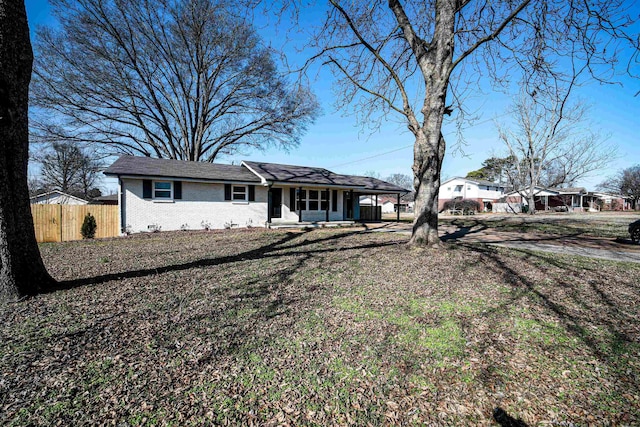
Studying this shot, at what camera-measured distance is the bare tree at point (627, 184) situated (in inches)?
1668

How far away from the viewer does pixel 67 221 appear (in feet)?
41.0

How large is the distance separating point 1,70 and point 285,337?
554 centimetres

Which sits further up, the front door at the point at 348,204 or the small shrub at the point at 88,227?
the front door at the point at 348,204

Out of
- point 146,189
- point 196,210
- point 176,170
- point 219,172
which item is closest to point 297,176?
point 219,172

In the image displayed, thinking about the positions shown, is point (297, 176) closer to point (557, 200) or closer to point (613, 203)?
point (557, 200)

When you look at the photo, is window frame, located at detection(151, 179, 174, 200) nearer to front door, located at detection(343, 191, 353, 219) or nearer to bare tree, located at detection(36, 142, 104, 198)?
front door, located at detection(343, 191, 353, 219)

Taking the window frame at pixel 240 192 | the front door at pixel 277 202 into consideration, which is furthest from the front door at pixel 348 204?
the window frame at pixel 240 192

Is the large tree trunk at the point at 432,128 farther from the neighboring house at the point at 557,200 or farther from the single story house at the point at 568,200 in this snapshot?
the single story house at the point at 568,200

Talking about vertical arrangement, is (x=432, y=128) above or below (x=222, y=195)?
above

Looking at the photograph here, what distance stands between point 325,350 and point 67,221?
49.2ft

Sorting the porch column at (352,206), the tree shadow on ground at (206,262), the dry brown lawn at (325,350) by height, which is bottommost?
the dry brown lawn at (325,350)

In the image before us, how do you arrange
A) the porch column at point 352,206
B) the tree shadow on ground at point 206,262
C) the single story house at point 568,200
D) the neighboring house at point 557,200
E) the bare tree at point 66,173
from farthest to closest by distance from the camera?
the single story house at point 568,200 → the neighboring house at point 557,200 → the bare tree at point 66,173 → the porch column at point 352,206 → the tree shadow on ground at point 206,262

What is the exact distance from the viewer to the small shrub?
12406mm

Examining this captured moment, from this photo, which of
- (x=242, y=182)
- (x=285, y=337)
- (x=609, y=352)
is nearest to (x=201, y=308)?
(x=285, y=337)
